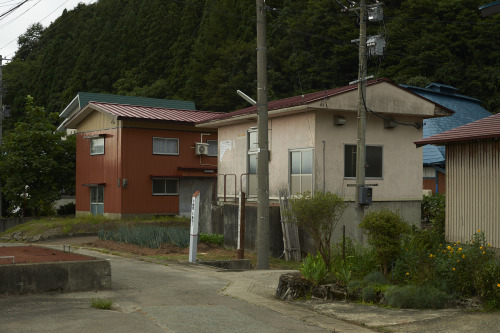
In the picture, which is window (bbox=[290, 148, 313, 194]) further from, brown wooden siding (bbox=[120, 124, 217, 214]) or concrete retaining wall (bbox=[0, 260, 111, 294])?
brown wooden siding (bbox=[120, 124, 217, 214])

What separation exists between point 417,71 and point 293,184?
95.9 feet

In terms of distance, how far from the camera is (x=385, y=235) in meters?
10.5

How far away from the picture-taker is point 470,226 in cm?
1394

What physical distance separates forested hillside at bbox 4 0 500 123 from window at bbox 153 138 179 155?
7741 mm

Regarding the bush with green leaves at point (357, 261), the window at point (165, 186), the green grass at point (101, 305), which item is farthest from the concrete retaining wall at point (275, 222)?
the green grass at point (101, 305)

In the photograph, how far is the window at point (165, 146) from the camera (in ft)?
102

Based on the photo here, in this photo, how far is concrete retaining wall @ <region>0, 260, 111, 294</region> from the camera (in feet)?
33.7

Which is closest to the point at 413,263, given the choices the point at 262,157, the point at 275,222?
the point at 262,157

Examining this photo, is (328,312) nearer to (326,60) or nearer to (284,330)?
(284,330)

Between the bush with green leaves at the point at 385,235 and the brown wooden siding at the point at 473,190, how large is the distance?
3.75 metres

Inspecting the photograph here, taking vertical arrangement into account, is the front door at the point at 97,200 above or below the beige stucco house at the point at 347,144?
below

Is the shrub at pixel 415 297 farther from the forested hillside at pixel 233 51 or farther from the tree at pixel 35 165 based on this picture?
the tree at pixel 35 165

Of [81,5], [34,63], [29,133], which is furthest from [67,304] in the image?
[81,5]

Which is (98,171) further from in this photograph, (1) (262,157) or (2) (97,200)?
(1) (262,157)
